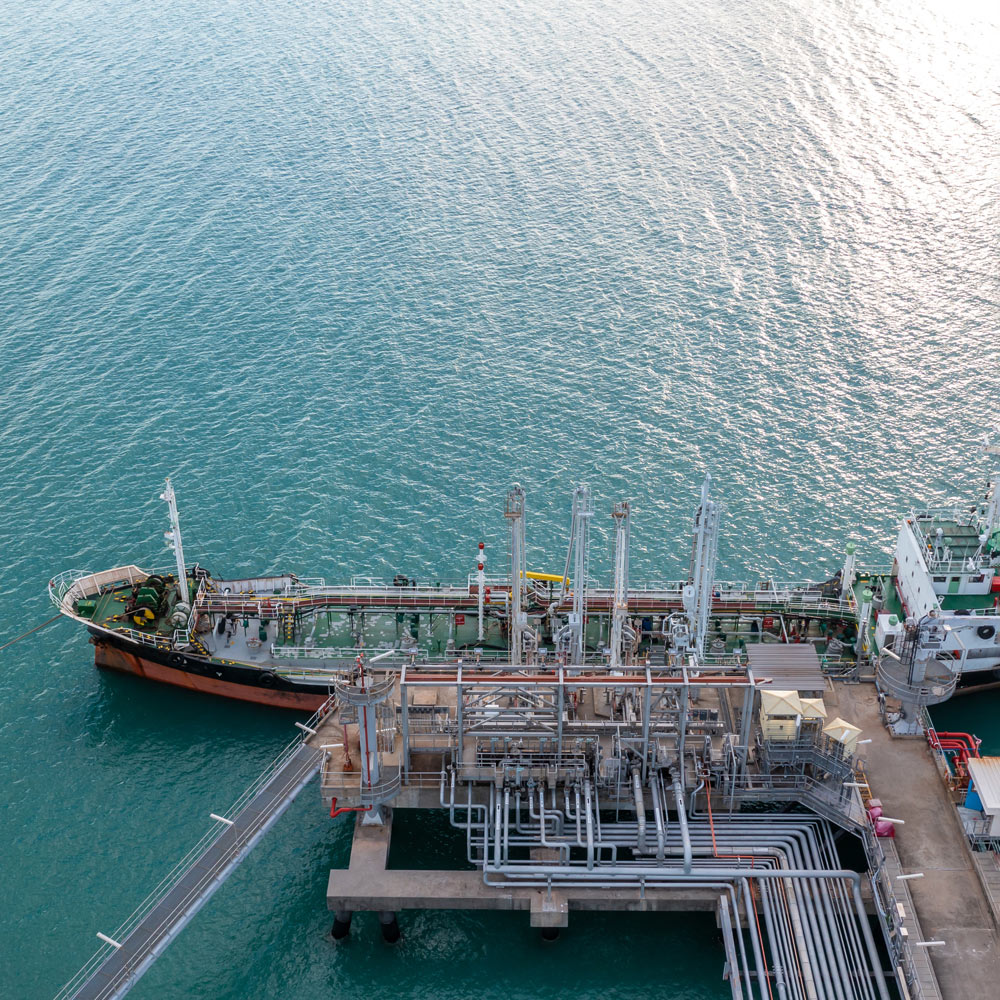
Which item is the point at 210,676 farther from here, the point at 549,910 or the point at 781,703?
the point at 781,703

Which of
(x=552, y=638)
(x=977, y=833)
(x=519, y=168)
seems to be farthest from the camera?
(x=519, y=168)

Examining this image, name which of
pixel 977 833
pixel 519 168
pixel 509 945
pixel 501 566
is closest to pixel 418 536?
pixel 501 566

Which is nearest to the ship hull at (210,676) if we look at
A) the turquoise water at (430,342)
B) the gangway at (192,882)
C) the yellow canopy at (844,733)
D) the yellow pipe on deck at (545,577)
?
the turquoise water at (430,342)

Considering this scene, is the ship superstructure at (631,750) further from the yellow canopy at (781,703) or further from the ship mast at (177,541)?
the ship mast at (177,541)

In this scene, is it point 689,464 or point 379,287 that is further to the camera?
point 379,287

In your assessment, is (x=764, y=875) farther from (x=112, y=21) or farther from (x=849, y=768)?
(x=112, y=21)

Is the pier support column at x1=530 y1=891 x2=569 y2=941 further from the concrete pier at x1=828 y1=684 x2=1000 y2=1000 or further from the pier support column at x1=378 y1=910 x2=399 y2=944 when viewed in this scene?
the concrete pier at x1=828 y1=684 x2=1000 y2=1000

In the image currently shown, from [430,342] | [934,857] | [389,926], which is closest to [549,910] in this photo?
[389,926]
